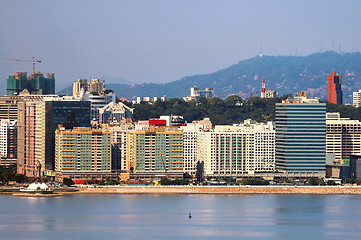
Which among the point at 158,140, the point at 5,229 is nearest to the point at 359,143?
the point at 158,140

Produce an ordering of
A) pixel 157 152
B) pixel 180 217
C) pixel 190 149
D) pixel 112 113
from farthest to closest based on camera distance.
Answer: pixel 112 113, pixel 190 149, pixel 157 152, pixel 180 217

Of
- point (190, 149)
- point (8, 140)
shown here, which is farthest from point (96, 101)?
point (190, 149)

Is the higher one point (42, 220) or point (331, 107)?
point (331, 107)

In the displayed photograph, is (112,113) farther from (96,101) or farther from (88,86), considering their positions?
(88,86)

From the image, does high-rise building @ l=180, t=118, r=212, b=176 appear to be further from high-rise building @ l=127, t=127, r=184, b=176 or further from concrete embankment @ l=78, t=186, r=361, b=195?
concrete embankment @ l=78, t=186, r=361, b=195

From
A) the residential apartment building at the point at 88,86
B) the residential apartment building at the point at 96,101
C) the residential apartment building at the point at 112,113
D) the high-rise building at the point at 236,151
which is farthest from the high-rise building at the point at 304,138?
the residential apartment building at the point at 88,86

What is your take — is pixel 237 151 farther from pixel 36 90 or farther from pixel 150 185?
pixel 36 90

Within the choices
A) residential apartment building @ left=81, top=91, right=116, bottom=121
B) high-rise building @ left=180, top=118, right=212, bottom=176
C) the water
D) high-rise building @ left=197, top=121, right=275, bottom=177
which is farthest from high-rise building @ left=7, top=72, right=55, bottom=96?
the water
